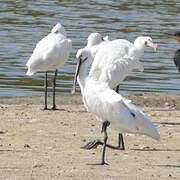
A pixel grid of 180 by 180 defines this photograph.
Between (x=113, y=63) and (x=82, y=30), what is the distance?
15.1m

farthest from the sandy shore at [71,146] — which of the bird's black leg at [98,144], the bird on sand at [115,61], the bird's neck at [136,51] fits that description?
the bird's neck at [136,51]

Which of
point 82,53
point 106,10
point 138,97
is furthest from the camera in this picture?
point 106,10

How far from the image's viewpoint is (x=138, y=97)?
56.8 feet

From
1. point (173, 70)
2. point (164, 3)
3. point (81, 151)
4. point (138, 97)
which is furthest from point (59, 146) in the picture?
point (164, 3)

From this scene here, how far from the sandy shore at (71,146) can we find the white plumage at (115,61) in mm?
863

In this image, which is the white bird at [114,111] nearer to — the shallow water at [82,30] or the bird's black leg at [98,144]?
the bird's black leg at [98,144]

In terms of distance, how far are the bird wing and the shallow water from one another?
15.7 ft

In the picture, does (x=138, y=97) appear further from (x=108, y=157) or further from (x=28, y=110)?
(x=108, y=157)

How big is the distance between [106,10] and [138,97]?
17704mm

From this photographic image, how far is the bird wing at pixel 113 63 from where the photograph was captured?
42.0 feet

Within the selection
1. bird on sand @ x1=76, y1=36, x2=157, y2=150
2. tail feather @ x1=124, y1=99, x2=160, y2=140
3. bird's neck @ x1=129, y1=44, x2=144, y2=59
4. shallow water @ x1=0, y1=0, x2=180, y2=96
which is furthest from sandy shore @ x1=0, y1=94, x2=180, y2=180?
shallow water @ x1=0, y1=0, x2=180, y2=96

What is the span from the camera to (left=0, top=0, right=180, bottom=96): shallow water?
18984mm

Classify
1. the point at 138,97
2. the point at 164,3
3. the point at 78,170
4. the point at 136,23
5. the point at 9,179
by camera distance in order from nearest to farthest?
1. the point at 9,179
2. the point at 78,170
3. the point at 138,97
4. the point at 136,23
5. the point at 164,3

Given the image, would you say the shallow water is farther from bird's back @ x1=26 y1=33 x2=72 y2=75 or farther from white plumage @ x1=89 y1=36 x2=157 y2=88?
white plumage @ x1=89 y1=36 x2=157 y2=88
